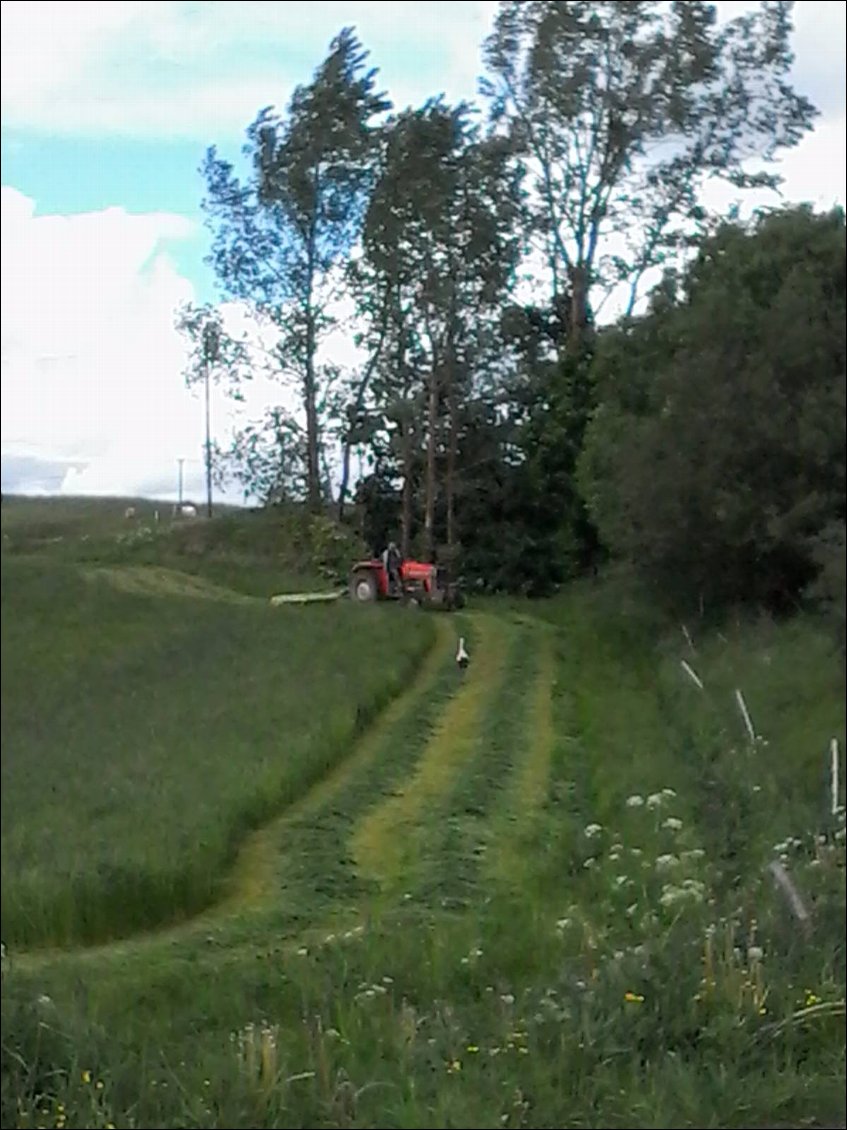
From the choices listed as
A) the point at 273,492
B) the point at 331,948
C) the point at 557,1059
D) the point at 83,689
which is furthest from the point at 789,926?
the point at 83,689

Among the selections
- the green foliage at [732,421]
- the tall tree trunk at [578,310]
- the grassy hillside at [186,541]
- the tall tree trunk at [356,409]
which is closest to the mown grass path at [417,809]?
the grassy hillside at [186,541]

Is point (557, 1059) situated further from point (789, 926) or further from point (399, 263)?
point (399, 263)

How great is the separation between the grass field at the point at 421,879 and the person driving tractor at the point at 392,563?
0.21 meters

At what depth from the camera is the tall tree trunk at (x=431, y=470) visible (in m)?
5.61

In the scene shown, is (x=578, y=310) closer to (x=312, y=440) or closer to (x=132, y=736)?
(x=312, y=440)

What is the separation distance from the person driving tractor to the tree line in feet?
0.35

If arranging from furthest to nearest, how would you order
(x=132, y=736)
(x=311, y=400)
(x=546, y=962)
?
(x=311, y=400)
(x=546, y=962)
(x=132, y=736)

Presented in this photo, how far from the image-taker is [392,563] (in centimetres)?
603

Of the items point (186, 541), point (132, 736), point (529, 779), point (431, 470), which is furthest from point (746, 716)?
point (132, 736)

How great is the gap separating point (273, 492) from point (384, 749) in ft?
4.62

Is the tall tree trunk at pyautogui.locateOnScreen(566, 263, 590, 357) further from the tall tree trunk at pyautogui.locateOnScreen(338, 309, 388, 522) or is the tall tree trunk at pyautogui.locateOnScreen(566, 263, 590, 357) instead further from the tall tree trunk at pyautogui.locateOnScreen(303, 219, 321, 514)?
the tall tree trunk at pyautogui.locateOnScreen(303, 219, 321, 514)

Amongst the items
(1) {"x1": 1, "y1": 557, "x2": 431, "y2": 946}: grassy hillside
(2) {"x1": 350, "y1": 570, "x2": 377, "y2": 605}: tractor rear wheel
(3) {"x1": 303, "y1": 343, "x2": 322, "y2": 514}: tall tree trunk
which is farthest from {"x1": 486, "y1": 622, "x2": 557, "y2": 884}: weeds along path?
(1) {"x1": 1, "y1": 557, "x2": 431, "y2": 946}: grassy hillside

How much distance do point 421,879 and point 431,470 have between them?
1535 millimetres

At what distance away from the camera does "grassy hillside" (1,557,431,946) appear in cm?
297
